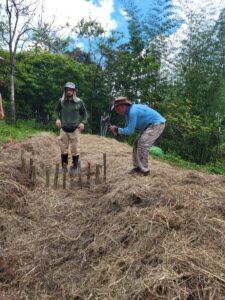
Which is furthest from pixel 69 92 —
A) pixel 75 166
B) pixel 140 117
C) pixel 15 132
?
pixel 15 132

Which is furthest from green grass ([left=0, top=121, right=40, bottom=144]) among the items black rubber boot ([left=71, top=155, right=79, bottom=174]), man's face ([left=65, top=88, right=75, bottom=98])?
man's face ([left=65, top=88, right=75, bottom=98])

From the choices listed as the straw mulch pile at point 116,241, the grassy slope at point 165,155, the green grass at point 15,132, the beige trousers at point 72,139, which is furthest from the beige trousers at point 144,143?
the green grass at point 15,132

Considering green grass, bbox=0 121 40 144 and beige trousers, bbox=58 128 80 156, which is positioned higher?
beige trousers, bbox=58 128 80 156

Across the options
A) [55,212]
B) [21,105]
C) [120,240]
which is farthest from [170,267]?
[21,105]

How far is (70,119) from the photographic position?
20.6 feet

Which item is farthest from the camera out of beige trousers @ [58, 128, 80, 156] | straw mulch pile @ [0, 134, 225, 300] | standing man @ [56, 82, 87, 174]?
beige trousers @ [58, 128, 80, 156]

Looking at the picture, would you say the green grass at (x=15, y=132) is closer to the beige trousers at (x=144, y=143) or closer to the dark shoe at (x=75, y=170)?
the dark shoe at (x=75, y=170)

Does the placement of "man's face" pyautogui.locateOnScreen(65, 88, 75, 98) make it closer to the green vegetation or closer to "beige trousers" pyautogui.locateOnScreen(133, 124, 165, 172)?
"beige trousers" pyautogui.locateOnScreen(133, 124, 165, 172)

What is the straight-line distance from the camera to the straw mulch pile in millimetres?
2650

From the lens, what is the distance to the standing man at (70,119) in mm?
6246

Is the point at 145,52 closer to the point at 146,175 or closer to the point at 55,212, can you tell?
the point at 146,175

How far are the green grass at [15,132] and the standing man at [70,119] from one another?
11.3 ft

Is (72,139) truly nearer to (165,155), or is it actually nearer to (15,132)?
(165,155)

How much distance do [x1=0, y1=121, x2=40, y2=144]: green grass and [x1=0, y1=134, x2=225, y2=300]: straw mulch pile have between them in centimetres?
516
